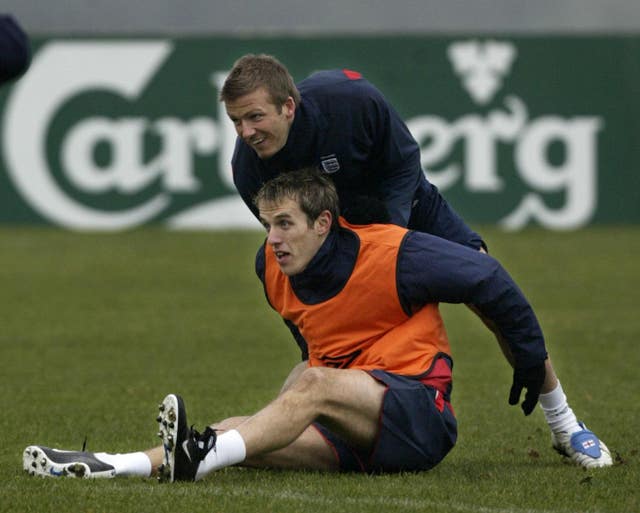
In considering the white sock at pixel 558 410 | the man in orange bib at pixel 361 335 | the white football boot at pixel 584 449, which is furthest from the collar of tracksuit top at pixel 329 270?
the white football boot at pixel 584 449

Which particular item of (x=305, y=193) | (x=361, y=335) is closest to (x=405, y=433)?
(x=361, y=335)

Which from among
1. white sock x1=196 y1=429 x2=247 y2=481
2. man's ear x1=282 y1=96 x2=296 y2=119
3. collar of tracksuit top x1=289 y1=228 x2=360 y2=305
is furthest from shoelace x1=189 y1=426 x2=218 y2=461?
man's ear x1=282 y1=96 x2=296 y2=119

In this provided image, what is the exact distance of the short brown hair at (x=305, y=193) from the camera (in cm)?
633

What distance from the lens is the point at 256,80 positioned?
21.5 feet

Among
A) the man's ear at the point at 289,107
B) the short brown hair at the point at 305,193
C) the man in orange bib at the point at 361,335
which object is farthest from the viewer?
the man's ear at the point at 289,107

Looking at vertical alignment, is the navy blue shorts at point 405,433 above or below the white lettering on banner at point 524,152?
above

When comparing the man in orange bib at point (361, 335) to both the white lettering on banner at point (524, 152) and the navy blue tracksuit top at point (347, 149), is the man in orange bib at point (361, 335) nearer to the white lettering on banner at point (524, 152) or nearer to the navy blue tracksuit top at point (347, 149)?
the navy blue tracksuit top at point (347, 149)

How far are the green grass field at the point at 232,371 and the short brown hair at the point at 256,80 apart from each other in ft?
5.12

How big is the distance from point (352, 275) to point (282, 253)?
0.97ft

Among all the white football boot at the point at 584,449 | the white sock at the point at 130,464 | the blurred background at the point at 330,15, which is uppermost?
the white sock at the point at 130,464

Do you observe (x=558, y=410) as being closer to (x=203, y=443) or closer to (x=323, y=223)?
(x=323, y=223)

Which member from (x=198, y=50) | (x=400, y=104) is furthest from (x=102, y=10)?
(x=400, y=104)

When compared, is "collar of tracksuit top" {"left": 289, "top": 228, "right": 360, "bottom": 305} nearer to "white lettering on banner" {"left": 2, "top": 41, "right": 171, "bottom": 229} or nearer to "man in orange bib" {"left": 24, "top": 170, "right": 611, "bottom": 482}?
"man in orange bib" {"left": 24, "top": 170, "right": 611, "bottom": 482}

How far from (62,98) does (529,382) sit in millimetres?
15892
